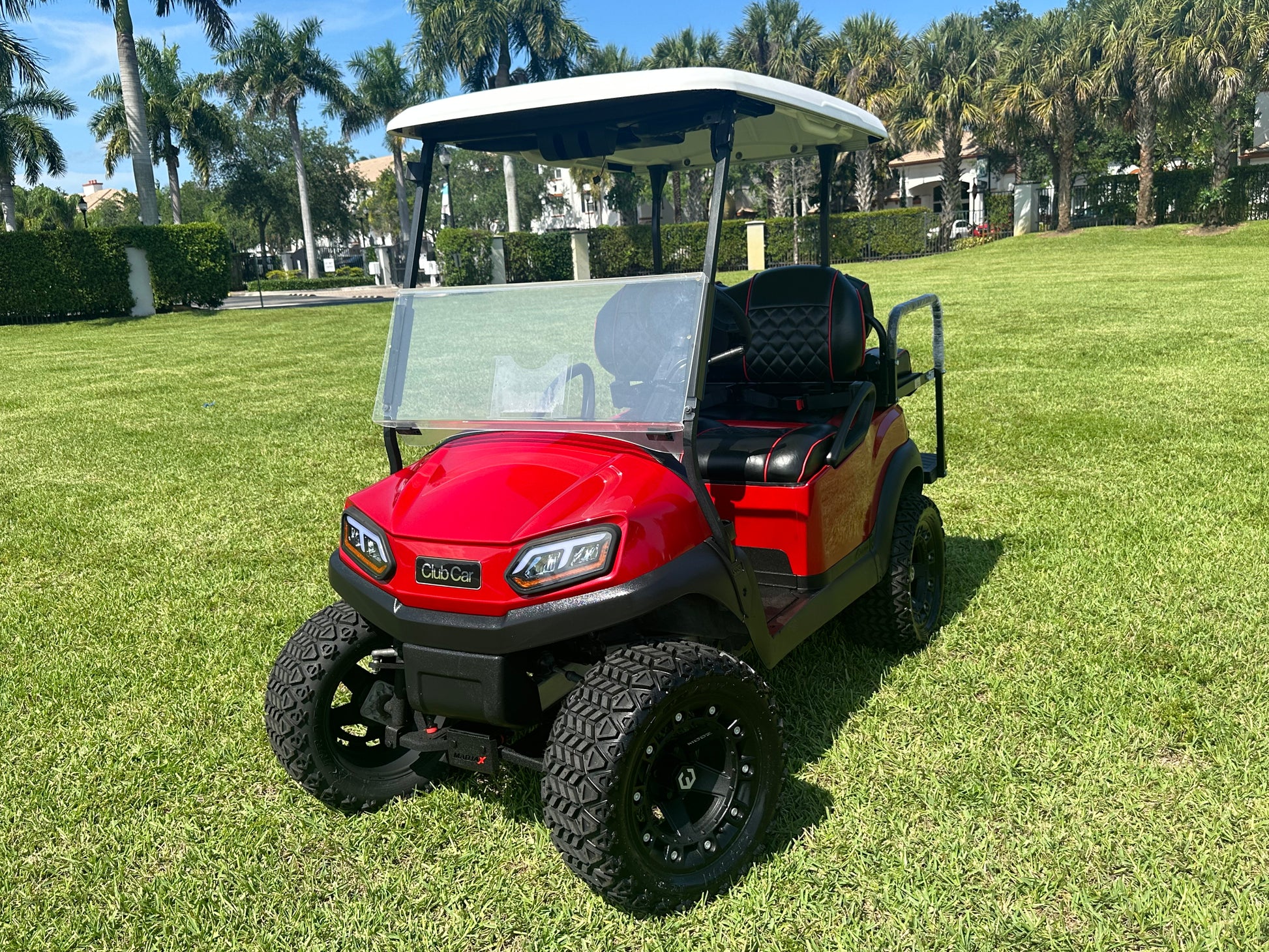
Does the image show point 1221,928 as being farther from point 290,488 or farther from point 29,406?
point 29,406

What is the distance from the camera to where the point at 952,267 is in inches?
1109

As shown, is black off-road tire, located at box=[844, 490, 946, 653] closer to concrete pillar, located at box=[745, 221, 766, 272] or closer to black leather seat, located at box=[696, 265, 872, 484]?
black leather seat, located at box=[696, 265, 872, 484]

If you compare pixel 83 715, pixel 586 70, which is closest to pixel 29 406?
pixel 83 715

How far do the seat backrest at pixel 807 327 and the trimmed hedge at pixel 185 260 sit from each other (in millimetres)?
23700

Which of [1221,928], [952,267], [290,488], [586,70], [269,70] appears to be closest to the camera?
[1221,928]

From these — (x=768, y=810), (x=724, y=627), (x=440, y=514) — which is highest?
(x=440, y=514)

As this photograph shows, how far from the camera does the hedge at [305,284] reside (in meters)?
50.0

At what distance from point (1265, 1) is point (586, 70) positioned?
23187mm

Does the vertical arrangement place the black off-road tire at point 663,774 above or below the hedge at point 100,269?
below

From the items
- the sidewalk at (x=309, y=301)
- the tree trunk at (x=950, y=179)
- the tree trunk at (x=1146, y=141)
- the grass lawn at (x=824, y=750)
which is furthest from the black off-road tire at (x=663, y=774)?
the tree trunk at (x=950, y=179)

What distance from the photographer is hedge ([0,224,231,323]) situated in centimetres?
2283

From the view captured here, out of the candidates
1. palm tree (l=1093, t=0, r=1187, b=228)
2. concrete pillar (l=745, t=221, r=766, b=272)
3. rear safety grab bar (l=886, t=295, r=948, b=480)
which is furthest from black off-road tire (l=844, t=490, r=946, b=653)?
palm tree (l=1093, t=0, r=1187, b=228)

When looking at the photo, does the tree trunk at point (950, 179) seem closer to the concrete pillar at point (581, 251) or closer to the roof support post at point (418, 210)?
the concrete pillar at point (581, 251)

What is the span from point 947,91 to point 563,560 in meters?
38.1
